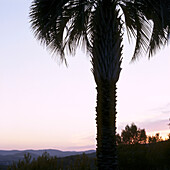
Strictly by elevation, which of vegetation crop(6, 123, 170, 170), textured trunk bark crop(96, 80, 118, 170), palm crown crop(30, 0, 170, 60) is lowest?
vegetation crop(6, 123, 170, 170)

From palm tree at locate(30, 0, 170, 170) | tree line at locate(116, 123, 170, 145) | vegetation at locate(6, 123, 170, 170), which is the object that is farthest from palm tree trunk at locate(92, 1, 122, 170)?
tree line at locate(116, 123, 170, 145)

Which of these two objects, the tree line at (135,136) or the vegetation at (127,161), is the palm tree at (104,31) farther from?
the tree line at (135,136)

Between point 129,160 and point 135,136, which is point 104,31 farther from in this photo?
point 135,136

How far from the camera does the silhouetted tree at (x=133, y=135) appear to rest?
27.2 meters

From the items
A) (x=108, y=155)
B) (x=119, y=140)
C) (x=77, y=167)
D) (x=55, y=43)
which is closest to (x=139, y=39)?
(x=55, y=43)

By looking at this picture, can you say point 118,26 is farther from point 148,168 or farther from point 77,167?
point 148,168

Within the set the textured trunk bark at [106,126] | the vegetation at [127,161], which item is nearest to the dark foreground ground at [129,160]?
the vegetation at [127,161]

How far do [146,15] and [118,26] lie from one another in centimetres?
132

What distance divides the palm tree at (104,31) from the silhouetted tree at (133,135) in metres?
17.8

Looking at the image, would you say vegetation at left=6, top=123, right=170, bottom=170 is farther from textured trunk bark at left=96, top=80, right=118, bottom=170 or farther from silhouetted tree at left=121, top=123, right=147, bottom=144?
silhouetted tree at left=121, top=123, right=147, bottom=144

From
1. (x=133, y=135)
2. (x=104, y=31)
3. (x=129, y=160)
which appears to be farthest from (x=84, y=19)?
(x=133, y=135)

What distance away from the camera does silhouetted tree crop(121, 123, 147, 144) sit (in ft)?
89.2

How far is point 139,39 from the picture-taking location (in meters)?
11.4

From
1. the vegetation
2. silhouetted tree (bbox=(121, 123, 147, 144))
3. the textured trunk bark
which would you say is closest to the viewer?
the textured trunk bark
